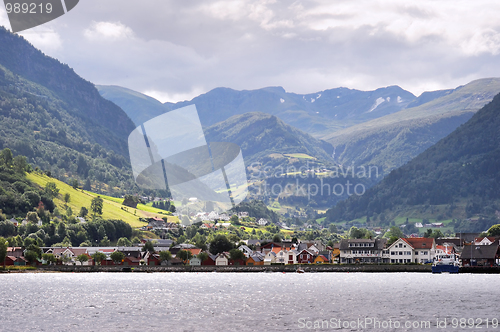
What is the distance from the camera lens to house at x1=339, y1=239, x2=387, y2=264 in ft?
367

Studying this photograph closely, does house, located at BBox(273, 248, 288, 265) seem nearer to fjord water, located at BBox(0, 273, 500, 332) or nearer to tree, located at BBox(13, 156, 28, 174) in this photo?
fjord water, located at BBox(0, 273, 500, 332)

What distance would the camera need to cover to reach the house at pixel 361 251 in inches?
4409

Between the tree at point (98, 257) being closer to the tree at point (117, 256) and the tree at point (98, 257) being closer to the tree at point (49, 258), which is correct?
the tree at point (117, 256)

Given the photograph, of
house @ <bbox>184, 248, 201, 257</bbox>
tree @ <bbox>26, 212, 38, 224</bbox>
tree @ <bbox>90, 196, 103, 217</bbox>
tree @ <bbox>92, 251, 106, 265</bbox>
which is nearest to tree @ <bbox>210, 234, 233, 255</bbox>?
house @ <bbox>184, 248, 201, 257</bbox>

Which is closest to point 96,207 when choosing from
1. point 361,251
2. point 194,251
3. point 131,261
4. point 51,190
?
point 51,190

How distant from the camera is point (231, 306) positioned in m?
46.2

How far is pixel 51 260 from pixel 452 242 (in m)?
82.2

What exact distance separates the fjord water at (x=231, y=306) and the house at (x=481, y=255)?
3355 centimetres

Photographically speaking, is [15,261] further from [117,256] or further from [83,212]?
[83,212]

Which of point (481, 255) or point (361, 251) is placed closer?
point (481, 255)

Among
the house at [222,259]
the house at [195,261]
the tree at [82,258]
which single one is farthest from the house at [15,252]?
the house at [222,259]

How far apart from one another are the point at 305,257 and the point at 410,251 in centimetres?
1935

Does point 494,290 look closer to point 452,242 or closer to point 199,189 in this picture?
point 199,189

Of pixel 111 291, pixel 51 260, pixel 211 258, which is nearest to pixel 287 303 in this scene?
pixel 111 291
